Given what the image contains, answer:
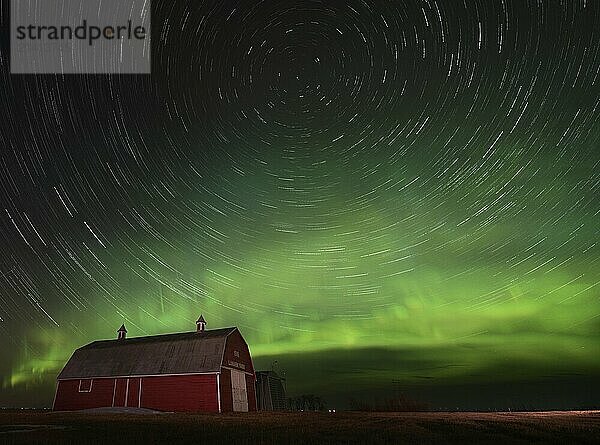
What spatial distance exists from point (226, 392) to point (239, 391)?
8.05ft

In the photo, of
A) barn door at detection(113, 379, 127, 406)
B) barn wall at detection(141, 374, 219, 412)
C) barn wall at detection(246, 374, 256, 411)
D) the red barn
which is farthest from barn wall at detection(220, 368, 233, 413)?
barn door at detection(113, 379, 127, 406)

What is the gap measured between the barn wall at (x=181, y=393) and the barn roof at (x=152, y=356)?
0.54 metres

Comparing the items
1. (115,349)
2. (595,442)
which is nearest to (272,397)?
(115,349)

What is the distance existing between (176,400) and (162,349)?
4.91 meters

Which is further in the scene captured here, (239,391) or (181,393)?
(239,391)

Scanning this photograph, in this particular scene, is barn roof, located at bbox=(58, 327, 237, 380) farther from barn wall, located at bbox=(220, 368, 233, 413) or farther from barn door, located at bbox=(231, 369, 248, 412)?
barn door, located at bbox=(231, 369, 248, 412)

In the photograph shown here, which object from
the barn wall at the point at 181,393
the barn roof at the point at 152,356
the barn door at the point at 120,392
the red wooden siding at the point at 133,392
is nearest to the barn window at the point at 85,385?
the barn roof at the point at 152,356

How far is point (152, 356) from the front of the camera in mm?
41219

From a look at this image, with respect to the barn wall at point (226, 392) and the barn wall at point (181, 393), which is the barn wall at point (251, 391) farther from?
the barn wall at point (181, 393)

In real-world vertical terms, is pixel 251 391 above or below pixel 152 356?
below

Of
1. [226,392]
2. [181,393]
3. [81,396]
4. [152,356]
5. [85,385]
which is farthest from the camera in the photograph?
[85,385]

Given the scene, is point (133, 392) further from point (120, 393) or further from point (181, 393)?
point (181, 393)

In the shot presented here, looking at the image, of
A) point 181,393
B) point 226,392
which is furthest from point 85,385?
point 226,392

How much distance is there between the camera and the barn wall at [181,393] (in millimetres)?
36656
